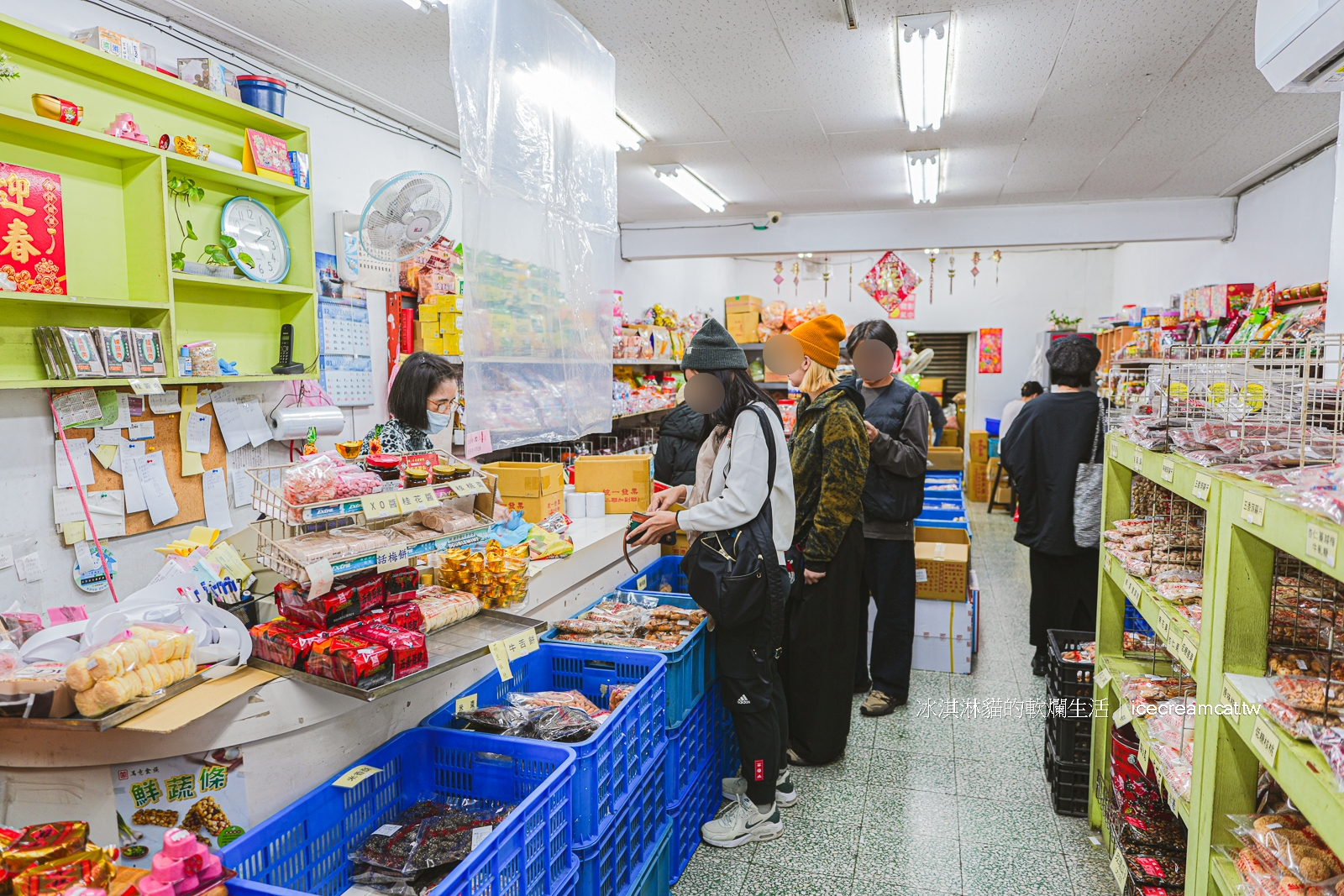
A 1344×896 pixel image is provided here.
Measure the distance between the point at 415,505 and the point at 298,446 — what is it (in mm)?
2456

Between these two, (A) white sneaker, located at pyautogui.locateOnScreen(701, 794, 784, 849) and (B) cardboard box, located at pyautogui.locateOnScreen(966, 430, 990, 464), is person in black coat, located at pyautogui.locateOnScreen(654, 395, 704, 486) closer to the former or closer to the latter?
(A) white sneaker, located at pyautogui.locateOnScreen(701, 794, 784, 849)

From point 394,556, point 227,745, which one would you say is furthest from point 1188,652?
point 227,745

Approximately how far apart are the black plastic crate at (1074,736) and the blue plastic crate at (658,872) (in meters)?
1.60

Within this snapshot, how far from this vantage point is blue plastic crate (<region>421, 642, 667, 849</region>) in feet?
6.10

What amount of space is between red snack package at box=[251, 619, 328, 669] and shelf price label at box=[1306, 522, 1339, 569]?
183 centimetres

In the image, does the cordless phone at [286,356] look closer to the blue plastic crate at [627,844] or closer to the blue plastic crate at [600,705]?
the blue plastic crate at [600,705]

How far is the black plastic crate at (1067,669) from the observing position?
115 inches

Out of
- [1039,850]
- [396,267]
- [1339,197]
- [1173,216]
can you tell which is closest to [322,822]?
[1039,850]

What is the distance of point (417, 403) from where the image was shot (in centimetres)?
346

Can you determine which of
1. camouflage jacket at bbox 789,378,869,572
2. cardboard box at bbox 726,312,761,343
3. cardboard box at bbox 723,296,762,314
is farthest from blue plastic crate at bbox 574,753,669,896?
cardboard box at bbox 723,296,762,314

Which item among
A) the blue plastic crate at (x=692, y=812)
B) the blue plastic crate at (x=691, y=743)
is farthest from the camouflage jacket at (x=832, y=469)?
the blue plastic crate at (x=692, y=812)

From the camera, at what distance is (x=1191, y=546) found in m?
2.34

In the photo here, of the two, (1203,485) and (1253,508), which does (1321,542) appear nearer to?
(1253,508)

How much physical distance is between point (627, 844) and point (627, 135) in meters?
4.03
